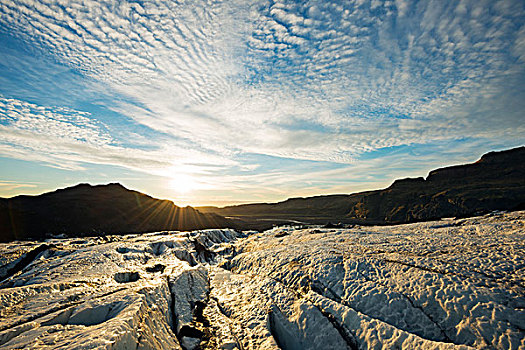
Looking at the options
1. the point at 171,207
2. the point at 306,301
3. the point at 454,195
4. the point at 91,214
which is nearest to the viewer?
the point at 306,301

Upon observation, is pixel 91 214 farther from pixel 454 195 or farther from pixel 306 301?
pixel 454 195

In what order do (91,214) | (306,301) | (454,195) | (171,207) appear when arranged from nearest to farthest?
(306,301) → (91,214) → (454,195) → (171,207)

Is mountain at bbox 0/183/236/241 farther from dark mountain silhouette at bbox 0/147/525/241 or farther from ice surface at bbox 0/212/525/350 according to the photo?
ice surface at bbox 0/212/525/350

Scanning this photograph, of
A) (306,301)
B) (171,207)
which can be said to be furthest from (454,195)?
(171,207)

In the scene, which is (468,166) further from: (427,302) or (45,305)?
(45,305)

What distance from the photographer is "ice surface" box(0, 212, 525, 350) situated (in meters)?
7.39

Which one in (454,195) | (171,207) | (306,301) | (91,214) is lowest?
(306,301)

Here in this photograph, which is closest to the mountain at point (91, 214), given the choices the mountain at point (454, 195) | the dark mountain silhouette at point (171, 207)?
the dark mountain silhouette at point (171, 207)

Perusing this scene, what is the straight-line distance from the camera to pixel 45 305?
920 cm

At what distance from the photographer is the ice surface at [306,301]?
291 inches

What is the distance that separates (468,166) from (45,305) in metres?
146

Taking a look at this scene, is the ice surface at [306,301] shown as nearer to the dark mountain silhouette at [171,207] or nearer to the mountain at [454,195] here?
the dark mountain silhouette at [171,207]

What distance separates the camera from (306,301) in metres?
10.7

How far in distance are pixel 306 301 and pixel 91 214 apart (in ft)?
193
